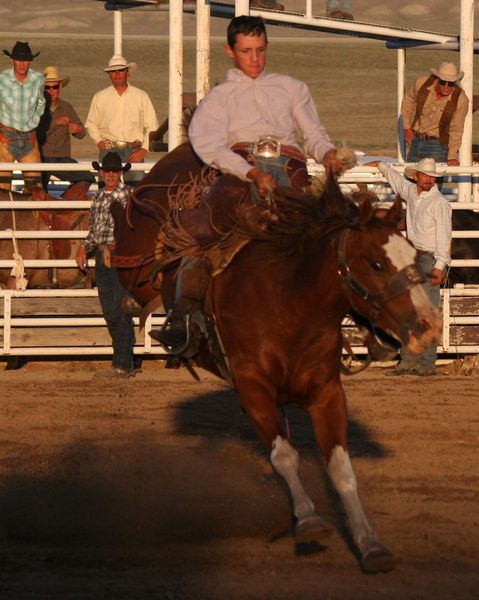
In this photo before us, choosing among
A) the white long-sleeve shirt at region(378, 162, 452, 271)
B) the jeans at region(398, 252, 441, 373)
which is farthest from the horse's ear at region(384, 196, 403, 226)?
the jeans at region(398, 252, 441, 373)

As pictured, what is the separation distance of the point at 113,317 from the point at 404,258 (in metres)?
5.91

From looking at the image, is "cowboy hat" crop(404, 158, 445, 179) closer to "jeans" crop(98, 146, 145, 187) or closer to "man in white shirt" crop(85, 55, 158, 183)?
"jeans" crop(98, 146, 145, 187)

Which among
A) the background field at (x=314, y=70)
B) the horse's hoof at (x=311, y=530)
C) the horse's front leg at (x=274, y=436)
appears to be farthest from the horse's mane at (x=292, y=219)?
the background field at (x=314, y=70)

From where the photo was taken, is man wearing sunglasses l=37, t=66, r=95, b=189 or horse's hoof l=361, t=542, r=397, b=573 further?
man wearing sunglasses l=37, t=66, r=95, b=189

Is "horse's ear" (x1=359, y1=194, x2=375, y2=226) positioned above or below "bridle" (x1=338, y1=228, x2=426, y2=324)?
above

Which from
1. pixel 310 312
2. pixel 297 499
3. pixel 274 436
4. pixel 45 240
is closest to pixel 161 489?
pixel 274 436

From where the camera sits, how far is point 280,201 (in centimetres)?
558

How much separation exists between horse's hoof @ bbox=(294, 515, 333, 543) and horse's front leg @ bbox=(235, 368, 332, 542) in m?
0.01

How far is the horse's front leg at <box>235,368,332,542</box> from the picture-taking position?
5332 millimetres

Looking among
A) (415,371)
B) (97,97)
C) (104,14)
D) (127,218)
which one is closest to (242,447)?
(127,218)

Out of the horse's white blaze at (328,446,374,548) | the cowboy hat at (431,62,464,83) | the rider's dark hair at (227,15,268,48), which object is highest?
the cowboy hat at (431,62,464,83)

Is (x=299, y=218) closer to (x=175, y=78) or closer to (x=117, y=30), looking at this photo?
(x=175, y=78)

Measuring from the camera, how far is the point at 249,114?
629cm

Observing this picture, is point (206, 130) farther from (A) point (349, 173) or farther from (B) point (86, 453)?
(A) point (349, 173)
